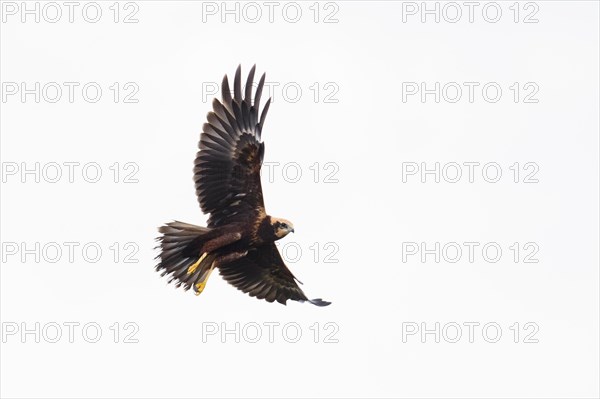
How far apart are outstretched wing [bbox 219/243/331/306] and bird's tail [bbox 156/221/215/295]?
1.09 metres

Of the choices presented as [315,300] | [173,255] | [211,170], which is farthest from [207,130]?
[315,300]

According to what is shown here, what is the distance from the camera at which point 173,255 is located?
21312 mm

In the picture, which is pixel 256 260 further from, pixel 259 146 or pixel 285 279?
pixel 259 146

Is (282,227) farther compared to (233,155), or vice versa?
(233,155)

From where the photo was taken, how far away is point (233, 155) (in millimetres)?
21203

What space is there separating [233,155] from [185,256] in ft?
5.66

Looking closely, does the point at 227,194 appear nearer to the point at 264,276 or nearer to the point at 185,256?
the point at 185,256

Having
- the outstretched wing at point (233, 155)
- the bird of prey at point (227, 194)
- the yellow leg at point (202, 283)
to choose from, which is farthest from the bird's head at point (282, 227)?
the yellow leg at point (202, 283)

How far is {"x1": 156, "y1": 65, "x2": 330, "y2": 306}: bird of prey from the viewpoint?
21109 mm

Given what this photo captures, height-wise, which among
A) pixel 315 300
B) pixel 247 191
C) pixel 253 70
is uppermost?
pixel 253 70

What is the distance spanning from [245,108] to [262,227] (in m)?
1.84

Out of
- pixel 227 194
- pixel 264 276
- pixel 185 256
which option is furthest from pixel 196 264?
pixel 264 276

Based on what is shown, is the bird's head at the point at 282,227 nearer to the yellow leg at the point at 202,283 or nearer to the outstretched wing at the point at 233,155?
the outstretched wing at the point at 233,155

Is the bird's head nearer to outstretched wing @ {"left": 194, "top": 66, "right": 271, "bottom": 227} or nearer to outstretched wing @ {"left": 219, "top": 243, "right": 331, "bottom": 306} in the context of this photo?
outstretched wing @ {"left": 194, "top": 66, "right": 271, "bottom": 227}
